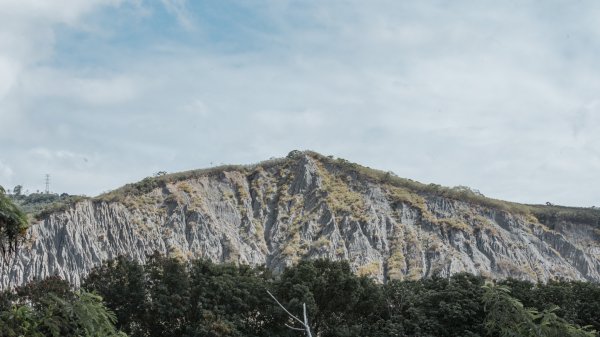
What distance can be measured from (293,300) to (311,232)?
3434cm

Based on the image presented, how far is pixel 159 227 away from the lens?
62.4 m

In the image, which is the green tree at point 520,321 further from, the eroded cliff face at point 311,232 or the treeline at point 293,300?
the eroded cliff face at point 311,232

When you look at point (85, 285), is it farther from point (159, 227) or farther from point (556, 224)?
point (556, 224)

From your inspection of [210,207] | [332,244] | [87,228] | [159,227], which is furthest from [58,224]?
[332,244]

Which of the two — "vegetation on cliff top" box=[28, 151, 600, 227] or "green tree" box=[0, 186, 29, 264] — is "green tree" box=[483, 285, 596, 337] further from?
"vegetation on cliff top" box=[28, 151, 600, 227]

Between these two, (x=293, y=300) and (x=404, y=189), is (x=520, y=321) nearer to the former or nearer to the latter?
(x=293, y=300)

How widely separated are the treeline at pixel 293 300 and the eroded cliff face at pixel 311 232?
76.2 ft

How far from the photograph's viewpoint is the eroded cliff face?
190 ft

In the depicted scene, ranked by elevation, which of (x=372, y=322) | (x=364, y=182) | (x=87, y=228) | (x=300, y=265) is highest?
(x=364, y=182)

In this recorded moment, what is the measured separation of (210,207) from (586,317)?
40.7 metres

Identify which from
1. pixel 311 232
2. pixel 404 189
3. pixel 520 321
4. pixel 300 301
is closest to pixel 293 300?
pixel 300 301

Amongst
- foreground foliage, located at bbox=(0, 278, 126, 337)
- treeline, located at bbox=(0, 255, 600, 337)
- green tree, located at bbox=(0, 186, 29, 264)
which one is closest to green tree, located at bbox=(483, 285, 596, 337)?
foreground foliage, located at bbox=(0, 278, 126, 337)

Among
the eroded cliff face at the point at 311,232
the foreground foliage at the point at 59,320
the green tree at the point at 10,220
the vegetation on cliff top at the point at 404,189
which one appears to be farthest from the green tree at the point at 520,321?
the vegetation on cliff top at the point at 404,189

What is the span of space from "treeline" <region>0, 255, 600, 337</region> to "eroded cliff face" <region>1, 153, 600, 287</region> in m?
23.2
